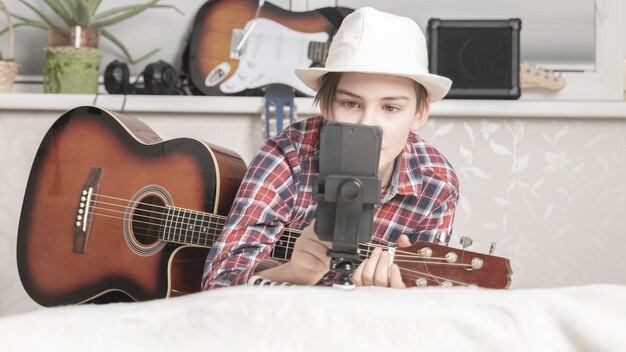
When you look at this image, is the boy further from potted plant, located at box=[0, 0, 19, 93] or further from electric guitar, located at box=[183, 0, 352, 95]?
potted plant, located at box=[0, 0, 19, 93]

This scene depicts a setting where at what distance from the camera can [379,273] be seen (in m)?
0.96

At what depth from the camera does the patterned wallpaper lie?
73.5 inches

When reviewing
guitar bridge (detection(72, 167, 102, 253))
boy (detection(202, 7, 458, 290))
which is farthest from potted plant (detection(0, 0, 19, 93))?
boy (detection(202, 7, 458, 290))

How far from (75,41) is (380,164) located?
108 centimetres

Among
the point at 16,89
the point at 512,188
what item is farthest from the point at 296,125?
the point at 16,89

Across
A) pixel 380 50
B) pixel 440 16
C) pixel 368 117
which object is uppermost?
pixel 440 16

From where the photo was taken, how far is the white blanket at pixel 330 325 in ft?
0.94

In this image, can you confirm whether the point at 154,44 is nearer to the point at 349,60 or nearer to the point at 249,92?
the point at 249,92

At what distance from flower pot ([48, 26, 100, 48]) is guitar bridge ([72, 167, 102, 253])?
49 centimetres

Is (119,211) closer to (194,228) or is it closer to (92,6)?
(194,228)

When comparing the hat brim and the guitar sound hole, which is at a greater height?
the hat brim

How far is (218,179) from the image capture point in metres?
1.44

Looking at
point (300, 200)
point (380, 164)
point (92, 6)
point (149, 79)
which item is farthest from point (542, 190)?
point (92, 6)

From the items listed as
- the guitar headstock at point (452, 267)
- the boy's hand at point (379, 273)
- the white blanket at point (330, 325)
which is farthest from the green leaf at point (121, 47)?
the white blanket at point (330, 325)
